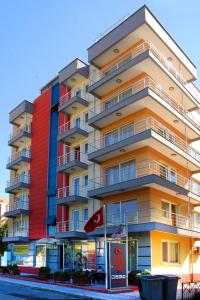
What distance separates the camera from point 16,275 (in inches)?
1363

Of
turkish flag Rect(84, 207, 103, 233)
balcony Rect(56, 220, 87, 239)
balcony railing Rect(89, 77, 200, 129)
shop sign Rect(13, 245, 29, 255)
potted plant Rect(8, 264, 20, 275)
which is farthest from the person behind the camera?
shop sign Rect(13, 245, 29, 255)

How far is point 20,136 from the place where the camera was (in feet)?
149

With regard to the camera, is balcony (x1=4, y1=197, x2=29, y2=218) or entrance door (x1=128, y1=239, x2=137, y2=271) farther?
balcony (x1=4, y1=197, x2=29, y2=218)

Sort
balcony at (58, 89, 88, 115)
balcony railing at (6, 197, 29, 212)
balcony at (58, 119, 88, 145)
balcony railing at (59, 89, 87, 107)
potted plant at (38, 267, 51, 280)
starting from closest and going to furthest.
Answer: potted plant at (38, 267, 51, 280) → balcony at (58, 119, 88, 145) → balcony at (58, 89, 88, 115) → balcony railing at (59, 89, 87, 107) → balcony railing at (6, 197, 29, 212)

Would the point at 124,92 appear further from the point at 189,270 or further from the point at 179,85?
the point at 189,270

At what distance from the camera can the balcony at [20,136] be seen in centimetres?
4497

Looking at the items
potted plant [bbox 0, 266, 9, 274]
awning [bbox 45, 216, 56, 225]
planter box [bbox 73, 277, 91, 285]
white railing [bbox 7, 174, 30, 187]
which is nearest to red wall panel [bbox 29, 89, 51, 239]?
awning [bbox 45, 216, 56, 225]

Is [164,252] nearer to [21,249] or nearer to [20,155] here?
[21,249]

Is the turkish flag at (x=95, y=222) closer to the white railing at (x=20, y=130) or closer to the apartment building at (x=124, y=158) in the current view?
the apartment building at (x=124, y=158)

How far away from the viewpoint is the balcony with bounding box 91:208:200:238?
27.0 m

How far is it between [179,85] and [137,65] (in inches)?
181

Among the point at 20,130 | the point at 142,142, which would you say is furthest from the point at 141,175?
the point at 20,130

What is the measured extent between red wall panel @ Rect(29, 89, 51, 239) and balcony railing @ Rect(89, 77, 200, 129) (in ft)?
27.2

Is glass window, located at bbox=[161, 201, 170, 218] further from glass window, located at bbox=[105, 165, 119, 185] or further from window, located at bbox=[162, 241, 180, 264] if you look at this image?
glass window, located at bbox=[105, 165, 119, 185]
